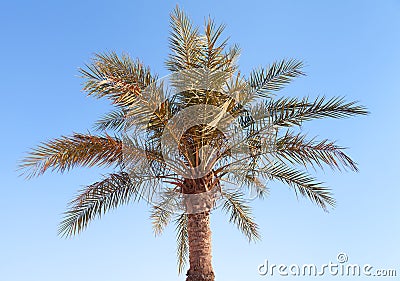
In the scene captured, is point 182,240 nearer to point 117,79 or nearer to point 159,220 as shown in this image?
point 159,220

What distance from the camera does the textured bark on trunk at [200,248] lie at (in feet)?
30.0

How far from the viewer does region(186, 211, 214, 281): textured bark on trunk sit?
9.15 metres

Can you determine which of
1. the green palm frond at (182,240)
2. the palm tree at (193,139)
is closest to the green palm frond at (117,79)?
the palm tree at (193,139)

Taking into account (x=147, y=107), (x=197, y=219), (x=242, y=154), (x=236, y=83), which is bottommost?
(x=197, y=219)

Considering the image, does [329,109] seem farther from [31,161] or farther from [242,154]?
[31,161]

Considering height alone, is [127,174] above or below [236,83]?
below

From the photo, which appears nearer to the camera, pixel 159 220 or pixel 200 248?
pixel 200 248

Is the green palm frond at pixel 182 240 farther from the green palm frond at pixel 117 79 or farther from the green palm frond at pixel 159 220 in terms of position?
the green palm frond at pixel 117 79

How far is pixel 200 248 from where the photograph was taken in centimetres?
935

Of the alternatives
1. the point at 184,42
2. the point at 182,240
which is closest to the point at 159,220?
the point at 182,240

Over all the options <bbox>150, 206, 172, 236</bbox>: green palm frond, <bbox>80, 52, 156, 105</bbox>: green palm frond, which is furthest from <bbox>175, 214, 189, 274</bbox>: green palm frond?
<bbox>80, 52, 156, 105</bbox>: green palm frond

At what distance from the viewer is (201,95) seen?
30.0ft

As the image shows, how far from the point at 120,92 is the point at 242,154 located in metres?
2.71

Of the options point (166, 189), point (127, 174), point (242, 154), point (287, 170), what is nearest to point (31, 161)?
point (127, 174)
